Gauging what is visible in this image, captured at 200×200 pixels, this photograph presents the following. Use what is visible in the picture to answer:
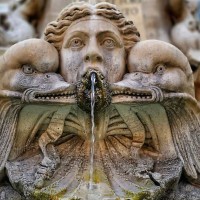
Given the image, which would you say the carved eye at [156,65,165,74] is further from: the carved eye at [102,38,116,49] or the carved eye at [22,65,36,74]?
the carved eye at [22,65,36,74]

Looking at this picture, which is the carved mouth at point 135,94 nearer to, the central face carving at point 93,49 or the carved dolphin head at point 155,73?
the carved dolphin head at point 155,73

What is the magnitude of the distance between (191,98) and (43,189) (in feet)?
3.40

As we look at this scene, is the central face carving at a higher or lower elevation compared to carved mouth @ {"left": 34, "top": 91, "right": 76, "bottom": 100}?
higher

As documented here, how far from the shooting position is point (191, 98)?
4.27m

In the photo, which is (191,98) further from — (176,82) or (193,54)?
(193,54)

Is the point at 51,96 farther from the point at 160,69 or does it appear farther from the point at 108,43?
the point at 160,69

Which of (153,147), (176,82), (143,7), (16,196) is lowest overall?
(16,196)

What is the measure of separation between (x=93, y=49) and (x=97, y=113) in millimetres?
391

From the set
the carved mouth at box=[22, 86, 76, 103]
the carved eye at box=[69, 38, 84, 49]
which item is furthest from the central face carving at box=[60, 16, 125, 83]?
the carved mouth at box=[22, 86, 76, 103]

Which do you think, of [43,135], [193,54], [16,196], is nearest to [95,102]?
[43,135]

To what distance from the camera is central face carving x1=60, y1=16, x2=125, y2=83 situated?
14.1ft

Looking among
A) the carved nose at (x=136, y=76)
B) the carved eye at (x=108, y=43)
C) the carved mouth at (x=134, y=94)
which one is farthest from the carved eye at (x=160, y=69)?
the carved eye at (x=108, y=43)

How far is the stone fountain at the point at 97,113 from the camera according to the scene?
4133mm

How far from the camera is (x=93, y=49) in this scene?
14.1ft
